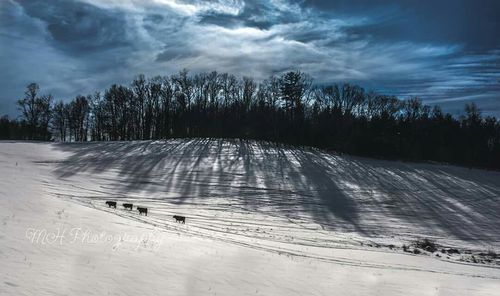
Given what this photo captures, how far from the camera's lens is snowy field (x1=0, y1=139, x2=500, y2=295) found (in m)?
12.5

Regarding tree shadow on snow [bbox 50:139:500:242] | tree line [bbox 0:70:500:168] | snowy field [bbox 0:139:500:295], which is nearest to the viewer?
snowy field [bbox 0:139:500:295]

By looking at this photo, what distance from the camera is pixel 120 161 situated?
152 ft

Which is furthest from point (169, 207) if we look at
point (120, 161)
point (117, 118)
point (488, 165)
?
point (117, 118)

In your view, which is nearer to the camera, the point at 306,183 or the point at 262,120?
the point at 306,183

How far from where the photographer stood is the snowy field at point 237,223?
12523 millimetres

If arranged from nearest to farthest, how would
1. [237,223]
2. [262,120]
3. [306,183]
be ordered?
1. [237,223]
2. [306,183]
3. [262,120]

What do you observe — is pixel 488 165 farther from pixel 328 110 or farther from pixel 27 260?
pixel 27 260

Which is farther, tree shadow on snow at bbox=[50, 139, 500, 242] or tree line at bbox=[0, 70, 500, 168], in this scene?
tree line at bbox=[0, 70, 500, 168]

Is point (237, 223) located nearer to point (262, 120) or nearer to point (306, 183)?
point (306, 183)

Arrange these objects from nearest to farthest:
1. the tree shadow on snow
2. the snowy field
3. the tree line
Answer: the snowy field, the tree shadow on snow, the tree line

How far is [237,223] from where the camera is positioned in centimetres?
2709

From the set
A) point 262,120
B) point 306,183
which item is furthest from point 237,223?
point 262,120

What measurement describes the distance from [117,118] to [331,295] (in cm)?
8939

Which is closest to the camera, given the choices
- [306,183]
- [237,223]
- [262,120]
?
[237,223]
